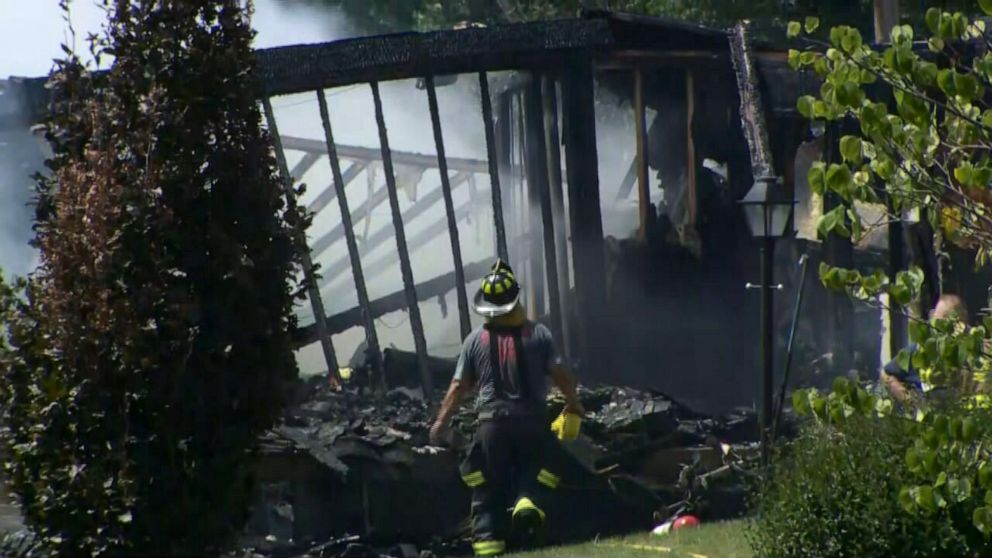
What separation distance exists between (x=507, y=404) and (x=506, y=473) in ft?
1.50

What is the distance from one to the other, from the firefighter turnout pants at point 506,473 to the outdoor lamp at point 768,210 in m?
2.17

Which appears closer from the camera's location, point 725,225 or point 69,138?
point 69,138

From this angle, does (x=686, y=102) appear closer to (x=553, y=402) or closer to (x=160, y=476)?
(x=553, y=402)

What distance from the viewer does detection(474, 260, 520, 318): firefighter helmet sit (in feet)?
34.6

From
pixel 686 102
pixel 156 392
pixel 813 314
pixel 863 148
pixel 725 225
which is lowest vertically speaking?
pixel 813 314

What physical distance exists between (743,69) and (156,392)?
9.14 meters

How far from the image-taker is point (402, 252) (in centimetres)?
1470

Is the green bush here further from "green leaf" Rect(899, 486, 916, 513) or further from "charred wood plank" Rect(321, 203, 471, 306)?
"charred wood plank" Rect(321, 203, 471, 306)

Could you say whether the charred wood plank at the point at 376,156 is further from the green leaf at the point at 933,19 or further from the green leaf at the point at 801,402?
the green leaf at the point at 933,19

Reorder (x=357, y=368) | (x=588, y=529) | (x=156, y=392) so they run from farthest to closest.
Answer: (x=357, y=368) → (x=588, y=529) → (x=156, y=392)

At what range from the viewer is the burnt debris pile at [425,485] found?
11.9 meters

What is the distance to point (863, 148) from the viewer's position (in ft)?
18.9

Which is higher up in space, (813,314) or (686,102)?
(686,102)

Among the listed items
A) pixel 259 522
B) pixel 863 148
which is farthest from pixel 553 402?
pixel 863 148
